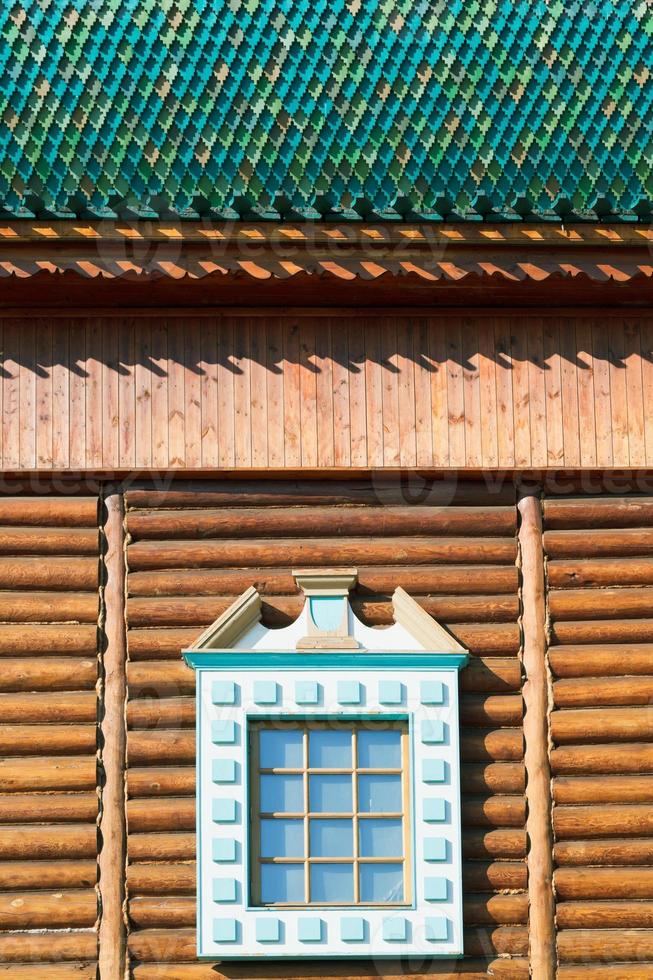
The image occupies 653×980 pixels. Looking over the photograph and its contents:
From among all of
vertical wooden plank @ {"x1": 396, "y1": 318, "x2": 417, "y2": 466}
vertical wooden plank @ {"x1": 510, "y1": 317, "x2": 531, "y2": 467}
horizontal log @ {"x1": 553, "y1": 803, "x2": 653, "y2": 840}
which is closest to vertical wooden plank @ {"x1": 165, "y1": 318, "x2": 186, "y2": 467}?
vertical wooden plank @ {"x1": 396, "y1": 318, "x2": 417, "y2": 466}

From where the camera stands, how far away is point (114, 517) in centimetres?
938

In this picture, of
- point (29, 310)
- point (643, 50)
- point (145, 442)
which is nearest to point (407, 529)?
point (145, 442)

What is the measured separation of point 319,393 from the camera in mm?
9414

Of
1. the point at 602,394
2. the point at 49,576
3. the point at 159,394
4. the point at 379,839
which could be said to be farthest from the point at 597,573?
the point at 49,576

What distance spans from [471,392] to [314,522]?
1325 millimetres

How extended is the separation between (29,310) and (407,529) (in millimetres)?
2833

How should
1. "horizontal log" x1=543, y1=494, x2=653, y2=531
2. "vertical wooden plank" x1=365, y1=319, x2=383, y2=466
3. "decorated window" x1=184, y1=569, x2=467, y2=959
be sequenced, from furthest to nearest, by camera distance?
"horizontal log" x1=543, y1=494, x2=653, y2=531, "vertical wooden plank" x1=365, y1=319, x2=383, y2=466, "decorated window" x1=184, y1=569, x2=467, y2=959

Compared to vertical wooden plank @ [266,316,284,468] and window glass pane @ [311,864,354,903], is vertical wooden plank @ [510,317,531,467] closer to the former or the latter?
vertical wooden plank @ [266,316,284,468]

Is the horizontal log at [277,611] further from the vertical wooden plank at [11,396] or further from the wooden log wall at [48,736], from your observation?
the vertical wooden plank at [11,396]

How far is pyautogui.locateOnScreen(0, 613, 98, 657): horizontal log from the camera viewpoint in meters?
9.16

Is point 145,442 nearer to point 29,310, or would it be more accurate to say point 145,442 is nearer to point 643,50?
point 29,310

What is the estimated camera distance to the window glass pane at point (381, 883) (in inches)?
348

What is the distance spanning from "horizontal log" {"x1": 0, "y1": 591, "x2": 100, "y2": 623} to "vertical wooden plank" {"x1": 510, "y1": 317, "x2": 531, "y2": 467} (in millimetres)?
2898

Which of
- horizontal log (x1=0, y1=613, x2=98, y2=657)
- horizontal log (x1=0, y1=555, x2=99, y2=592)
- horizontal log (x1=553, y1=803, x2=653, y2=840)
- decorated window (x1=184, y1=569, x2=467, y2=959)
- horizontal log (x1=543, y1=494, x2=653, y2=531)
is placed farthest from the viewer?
horizontal log (x1=543, y1=494, x2=653, y2=531)
